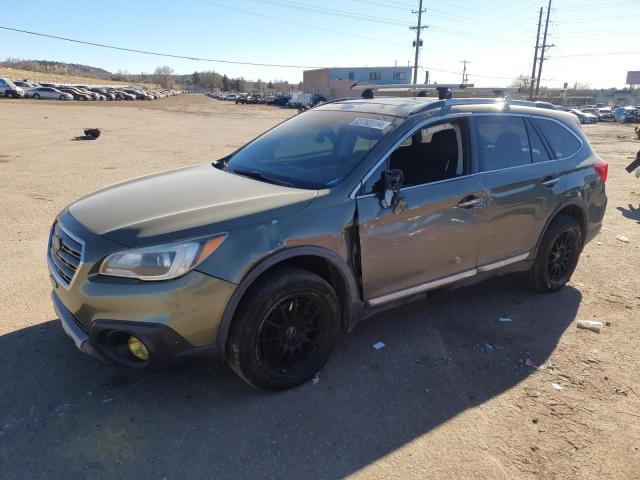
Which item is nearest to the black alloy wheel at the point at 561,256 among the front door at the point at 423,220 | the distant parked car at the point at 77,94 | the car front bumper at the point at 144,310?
the front door at the point at 423,220

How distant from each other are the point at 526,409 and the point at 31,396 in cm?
308

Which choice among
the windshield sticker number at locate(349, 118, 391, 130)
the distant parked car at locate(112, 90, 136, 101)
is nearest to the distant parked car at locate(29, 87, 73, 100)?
the distant parked car at locate(112, 90, 136, 101)

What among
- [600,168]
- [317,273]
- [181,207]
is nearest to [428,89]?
Answer: [600,168]

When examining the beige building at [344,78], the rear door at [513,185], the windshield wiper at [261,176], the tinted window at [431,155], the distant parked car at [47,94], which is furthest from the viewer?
the beige building at [344,78]

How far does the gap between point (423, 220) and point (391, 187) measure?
0.42 meters

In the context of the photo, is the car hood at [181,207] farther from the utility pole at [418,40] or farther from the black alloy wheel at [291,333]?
the utility pole at [418,40]

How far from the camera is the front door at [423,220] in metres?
3.26

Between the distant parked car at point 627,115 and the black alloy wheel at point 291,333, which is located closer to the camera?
the black alloy wheel at point 291,333

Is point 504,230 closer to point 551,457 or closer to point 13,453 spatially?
point 551,457

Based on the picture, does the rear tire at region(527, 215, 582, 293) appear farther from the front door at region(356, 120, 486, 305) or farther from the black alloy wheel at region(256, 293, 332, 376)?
the black alloy wheel at region(256, 293, 332, 376)

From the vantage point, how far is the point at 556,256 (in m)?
4.76

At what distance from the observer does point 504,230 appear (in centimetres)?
408

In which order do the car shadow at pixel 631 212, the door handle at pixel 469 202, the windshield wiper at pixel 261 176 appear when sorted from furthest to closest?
the car shadow at pixel 631 212 < the door handle at pixel 469 202 < the windshield wiper at pixel 261 176

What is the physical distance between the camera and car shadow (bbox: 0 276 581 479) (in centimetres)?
253
